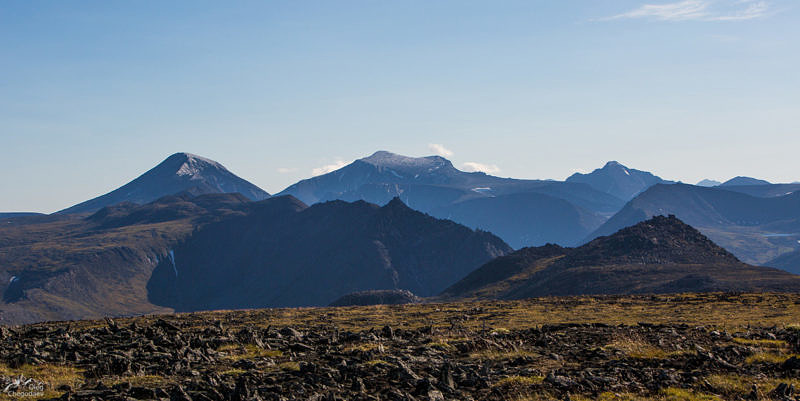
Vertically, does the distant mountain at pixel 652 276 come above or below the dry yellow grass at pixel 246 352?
below

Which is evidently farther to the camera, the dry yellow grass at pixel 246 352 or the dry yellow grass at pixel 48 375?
the dry yellow grass at pixel 246 352

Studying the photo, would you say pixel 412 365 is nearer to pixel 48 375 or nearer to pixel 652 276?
pixel 48 375

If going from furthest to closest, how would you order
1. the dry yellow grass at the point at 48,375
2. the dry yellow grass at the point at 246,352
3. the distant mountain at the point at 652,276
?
the distant mountain at the point at 652,276, the dry yellow grass at the point at 246,352, the dry yellow grass at the point at 48,375

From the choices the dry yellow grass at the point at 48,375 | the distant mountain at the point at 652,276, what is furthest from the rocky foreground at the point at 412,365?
the distant mountain at the point at 652,276

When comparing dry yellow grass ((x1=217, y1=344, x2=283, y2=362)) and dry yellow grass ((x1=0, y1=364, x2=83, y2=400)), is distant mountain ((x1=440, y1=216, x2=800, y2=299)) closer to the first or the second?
dry yellow grass ((x1=217, y1=344, x2=283, y2=362))

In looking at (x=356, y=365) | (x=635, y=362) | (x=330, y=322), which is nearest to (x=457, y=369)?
(x=356, y=365)

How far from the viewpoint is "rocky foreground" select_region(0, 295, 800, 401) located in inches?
952

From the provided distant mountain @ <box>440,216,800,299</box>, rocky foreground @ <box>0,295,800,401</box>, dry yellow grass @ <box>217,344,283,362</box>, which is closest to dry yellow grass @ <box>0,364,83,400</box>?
rocky foreground @ <box>0,295,800,401</box>

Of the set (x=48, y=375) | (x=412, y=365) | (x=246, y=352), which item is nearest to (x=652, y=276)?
(x=246, y=352)

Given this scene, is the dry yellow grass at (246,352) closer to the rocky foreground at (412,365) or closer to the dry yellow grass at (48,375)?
the rocky foreground at (412,365)

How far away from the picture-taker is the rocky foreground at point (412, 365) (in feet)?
79.3

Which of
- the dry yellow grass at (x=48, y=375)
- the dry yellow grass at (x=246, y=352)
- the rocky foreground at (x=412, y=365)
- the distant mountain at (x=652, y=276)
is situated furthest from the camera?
the distant mountain at (x=652, y=276)

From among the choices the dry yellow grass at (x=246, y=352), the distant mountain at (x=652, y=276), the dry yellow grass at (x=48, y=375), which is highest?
the dry yellow grass at (x=48, y=375)

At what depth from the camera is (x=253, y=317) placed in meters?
73.1
